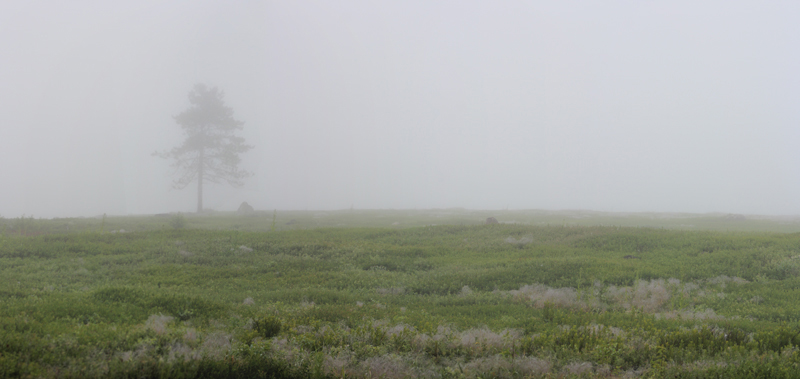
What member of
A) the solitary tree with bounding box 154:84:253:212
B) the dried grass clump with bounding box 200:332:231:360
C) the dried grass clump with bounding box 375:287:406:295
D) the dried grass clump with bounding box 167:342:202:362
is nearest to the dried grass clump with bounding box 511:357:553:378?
the dried grass clump with bounding box 200:332:231:360

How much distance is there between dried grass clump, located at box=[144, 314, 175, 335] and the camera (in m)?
7.12

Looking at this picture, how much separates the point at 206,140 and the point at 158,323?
179 ft

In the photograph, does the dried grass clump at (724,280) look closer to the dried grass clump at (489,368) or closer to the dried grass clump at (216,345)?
the dried grass clump at (489,368)

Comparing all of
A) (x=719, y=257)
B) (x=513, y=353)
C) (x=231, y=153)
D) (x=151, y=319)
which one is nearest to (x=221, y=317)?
(x=151, y=319)

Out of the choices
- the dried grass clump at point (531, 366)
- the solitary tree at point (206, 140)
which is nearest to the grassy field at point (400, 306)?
the dried grass clump at point (531, 366)

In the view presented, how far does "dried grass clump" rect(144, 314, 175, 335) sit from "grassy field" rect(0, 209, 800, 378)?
43 millimetres

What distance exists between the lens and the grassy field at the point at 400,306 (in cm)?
611

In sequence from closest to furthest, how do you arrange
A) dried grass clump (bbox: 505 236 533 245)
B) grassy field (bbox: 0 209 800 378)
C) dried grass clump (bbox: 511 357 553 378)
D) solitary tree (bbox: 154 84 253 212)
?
1. grassy field (bbox: 0 209 800 378)
2. dried grass clump (bbox: 511 357 553 378)
3. dried grass clump (bbox: 505 236 533 245)
4. solitary tree (bbox: 154 84 253 212)

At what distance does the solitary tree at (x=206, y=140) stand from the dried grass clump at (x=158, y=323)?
52245 mm

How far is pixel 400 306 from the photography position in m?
11.5

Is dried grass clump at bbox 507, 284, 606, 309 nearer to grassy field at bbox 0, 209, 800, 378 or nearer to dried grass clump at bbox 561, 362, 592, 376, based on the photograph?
grassy field at bbox 0, 209, 800, 378

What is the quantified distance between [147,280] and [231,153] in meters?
47.9

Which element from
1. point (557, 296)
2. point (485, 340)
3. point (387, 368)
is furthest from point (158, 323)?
point (557, 296)

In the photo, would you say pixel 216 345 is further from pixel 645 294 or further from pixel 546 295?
pixel 645 294
